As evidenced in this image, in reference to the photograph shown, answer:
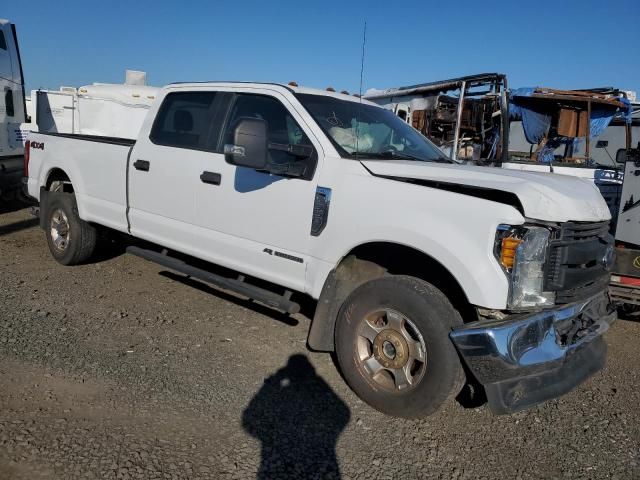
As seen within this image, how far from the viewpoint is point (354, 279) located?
153 inches

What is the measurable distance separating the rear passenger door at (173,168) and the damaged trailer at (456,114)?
17.1 ft

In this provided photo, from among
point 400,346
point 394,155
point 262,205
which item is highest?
point 394,155

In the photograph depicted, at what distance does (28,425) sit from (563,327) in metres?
3.10

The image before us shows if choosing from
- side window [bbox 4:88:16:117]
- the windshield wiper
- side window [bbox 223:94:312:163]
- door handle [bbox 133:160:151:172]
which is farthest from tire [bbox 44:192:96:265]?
side window [bbox 4:88:16:117]

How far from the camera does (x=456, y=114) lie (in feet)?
31.6

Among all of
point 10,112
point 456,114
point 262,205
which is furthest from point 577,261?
point 10,112

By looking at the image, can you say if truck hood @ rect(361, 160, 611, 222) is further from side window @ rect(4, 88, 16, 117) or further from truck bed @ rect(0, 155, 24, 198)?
side window @ rect(4, 88, 16, 117)

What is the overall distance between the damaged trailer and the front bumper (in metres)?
6.20

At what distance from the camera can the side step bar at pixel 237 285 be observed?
4004 mm

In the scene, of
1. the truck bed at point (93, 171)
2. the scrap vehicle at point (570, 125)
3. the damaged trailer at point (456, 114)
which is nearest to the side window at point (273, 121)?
the truck bed at point (93, 171)

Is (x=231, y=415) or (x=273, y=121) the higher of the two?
(x=273, y=121)

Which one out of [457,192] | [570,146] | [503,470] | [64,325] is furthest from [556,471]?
[570,146]

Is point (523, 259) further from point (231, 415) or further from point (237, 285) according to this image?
point (237, 285)

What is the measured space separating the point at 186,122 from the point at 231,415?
8.94ft
